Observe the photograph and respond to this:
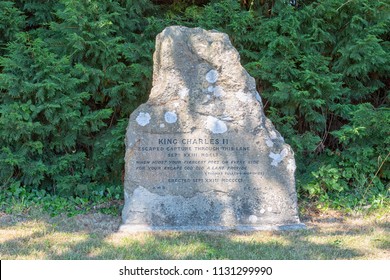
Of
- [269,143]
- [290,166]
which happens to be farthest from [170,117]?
[290,166]

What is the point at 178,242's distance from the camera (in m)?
4.40

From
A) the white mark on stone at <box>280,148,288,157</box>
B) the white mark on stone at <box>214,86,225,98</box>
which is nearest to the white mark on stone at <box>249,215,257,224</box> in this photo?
the white mark on stone at <box>280,148,288,157</box>

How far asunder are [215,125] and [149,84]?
1751mm

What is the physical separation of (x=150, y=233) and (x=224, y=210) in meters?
0.86

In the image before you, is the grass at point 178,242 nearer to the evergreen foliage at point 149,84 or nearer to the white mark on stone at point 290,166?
the white mark on stone at point 290,166

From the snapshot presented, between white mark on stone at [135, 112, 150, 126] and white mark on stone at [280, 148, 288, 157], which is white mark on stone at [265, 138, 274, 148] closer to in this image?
white mark on stone at [280, 148, 288, 157]

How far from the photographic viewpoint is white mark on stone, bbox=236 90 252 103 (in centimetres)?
521

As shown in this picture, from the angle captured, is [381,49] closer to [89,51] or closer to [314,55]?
[314,55]

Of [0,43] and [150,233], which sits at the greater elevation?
[0,43]

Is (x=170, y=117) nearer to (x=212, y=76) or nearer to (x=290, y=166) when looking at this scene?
(x=212, y=76)

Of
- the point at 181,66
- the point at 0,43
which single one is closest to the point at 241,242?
the point at 181,66

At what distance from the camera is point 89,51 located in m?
6.30

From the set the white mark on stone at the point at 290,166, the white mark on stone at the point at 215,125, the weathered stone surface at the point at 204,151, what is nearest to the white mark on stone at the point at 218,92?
the weathered stone surface at the point at 204,151

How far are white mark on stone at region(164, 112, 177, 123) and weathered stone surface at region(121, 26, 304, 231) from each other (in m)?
0.01
